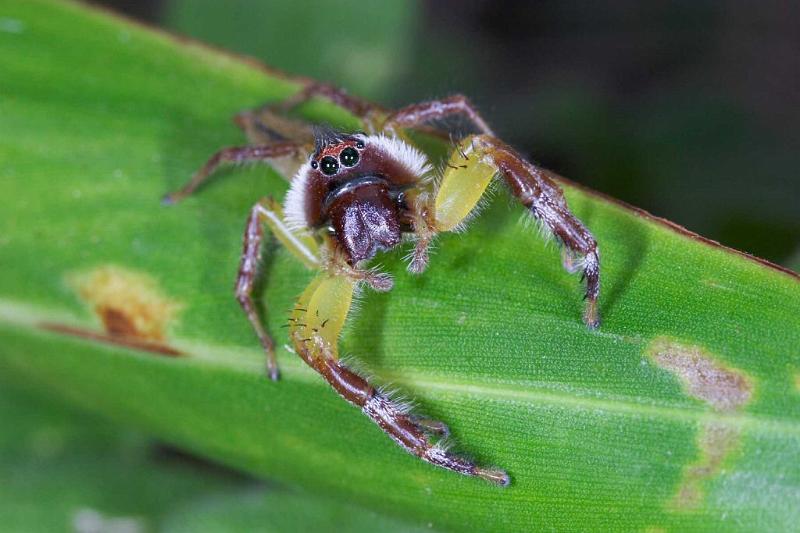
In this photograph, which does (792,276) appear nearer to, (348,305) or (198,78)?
(348,305)

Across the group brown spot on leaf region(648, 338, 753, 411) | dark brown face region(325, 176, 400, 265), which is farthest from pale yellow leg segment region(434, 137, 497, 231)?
brown spot on leaf region(648, 338, 753, 411)

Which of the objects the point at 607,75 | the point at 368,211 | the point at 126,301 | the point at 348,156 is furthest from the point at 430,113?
the point at 607,75

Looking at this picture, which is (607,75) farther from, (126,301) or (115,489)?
(115,489)

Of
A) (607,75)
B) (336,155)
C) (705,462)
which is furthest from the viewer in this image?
(607,75)

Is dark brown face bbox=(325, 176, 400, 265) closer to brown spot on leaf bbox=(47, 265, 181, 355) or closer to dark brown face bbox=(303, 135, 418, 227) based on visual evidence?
dark brown face bbox=(303, 135, 418, 227)

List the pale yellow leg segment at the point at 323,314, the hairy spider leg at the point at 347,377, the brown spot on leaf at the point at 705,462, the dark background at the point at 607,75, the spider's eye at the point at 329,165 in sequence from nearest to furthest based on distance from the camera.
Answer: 1. the brown spot on leaf at the point at 705,462
2. the hairy spider leg at the point at 347,377
3. the pale yellow leg segment at the point at 323,314
4. the spider's eye at the point at 329,165
5. the dark background at the point at 607,75

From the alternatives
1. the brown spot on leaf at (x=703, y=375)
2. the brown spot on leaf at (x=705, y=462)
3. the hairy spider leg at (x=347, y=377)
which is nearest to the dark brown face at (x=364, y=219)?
the hairy spider leg at (x=347, y=377)

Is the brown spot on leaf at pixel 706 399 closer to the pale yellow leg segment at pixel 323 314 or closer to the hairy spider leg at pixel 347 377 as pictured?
the hairy spider leg at pixel 347 377
